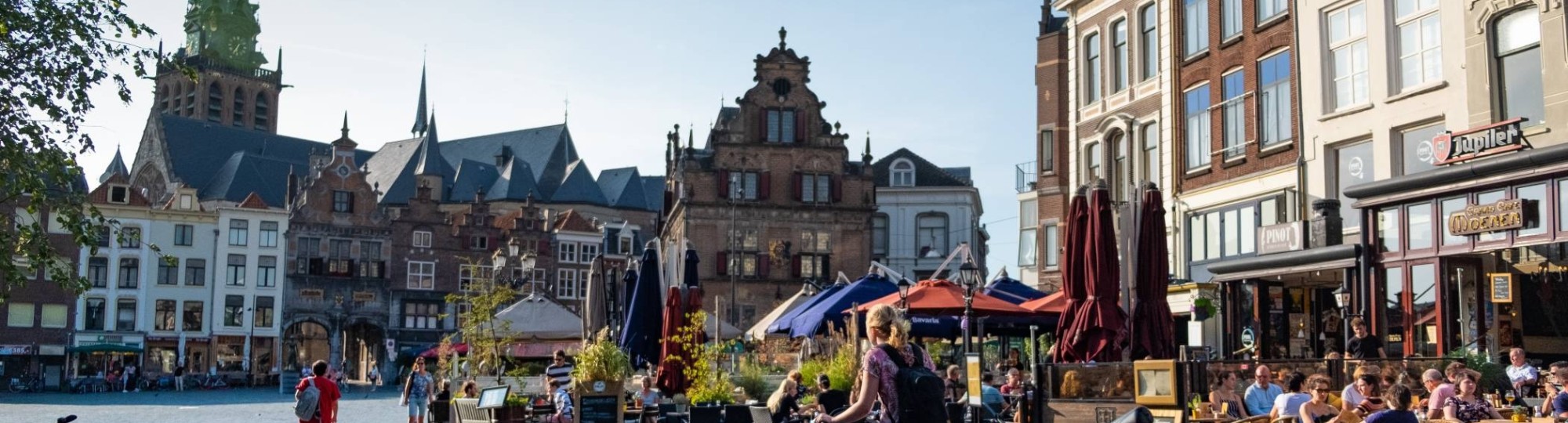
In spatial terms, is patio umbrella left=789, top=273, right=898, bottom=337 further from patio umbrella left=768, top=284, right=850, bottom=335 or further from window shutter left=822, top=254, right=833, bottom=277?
window shutter left=822, top=254, right=833, bottom=277

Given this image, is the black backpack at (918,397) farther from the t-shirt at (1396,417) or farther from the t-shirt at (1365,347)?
the t-shirt at (1365,347)

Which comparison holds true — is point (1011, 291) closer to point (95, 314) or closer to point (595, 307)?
point (595, 307)

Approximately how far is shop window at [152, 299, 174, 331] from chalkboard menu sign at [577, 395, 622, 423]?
60.3 metres

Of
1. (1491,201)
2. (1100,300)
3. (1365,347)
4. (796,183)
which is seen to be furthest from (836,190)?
(1100,300)

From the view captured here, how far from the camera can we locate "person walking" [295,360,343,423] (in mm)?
15258

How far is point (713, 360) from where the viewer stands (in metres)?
25.2

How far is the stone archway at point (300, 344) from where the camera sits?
73.6 metres

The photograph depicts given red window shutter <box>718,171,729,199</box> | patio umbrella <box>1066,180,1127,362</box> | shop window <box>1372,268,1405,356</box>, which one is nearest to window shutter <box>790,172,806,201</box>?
red window shutter <box>718,171,729,199</box>

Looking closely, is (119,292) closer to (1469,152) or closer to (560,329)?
(560,329)

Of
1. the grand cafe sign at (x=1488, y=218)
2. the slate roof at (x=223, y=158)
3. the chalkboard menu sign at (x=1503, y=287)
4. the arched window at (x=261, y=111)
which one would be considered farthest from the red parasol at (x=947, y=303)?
the arched window at (x=261, y=111)

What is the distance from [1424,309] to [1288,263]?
9.28 feet

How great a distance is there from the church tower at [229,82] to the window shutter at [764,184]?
63.8 meters

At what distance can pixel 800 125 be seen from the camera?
58.7 meters

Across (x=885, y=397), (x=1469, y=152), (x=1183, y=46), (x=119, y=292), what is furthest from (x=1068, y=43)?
(x=119, y=292)
